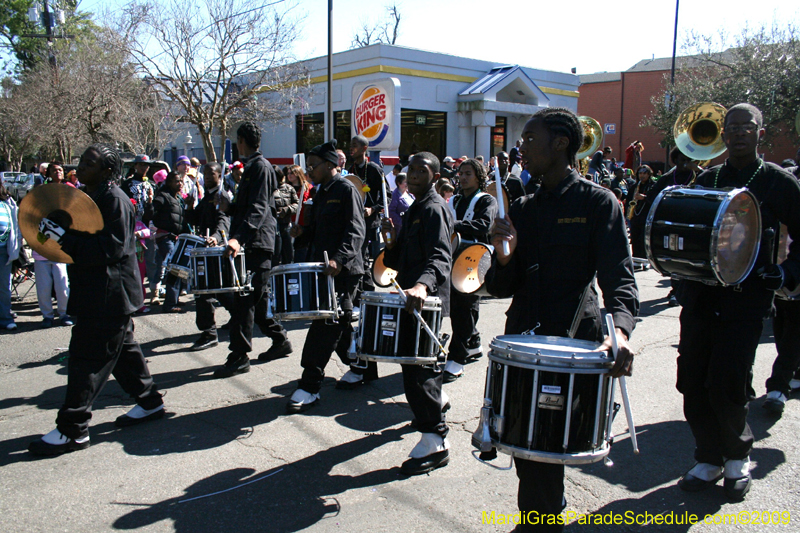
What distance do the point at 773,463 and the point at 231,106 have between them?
920 inches

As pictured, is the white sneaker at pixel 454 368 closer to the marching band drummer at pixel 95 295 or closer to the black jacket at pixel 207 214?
the marching band drummer at pixel 95 295

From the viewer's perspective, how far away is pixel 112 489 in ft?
12.2

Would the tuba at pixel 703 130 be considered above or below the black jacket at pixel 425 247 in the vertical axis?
above

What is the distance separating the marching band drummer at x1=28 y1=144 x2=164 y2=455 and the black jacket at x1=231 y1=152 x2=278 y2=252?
1313 millimetres

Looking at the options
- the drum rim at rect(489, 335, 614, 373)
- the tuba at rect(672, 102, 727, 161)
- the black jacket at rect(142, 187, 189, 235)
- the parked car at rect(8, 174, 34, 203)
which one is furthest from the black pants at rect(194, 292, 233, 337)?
the parked car at rect(8, 174, 34, 203)

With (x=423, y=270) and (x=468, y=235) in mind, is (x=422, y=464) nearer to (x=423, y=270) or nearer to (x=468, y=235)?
(x=423, y=270)

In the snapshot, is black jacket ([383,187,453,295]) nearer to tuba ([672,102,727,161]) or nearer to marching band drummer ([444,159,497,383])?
marching band drummer ([444,159,497,383])

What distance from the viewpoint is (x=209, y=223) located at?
719 cm

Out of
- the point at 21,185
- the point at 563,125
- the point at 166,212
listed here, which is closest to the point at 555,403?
the point at 563,125

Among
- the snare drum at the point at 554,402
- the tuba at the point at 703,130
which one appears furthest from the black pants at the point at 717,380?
the tuba at the point at 703,130

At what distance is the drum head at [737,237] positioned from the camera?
10.7 ft

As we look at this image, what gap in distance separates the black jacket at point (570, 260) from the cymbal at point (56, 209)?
2880 mm

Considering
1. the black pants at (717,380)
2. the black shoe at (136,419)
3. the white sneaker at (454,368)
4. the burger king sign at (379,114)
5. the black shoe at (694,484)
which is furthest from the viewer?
the burger king sign at (379,114)

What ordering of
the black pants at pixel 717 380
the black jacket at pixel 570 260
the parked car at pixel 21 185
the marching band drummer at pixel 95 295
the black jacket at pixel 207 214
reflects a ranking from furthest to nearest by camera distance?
the parked car at pixel 21 185 < the black jacket at pixel 207 214 < the marching band drummer at pixel 95 295 < the black pants at pixel 717 380 < the black jacket at pixel 570 260
